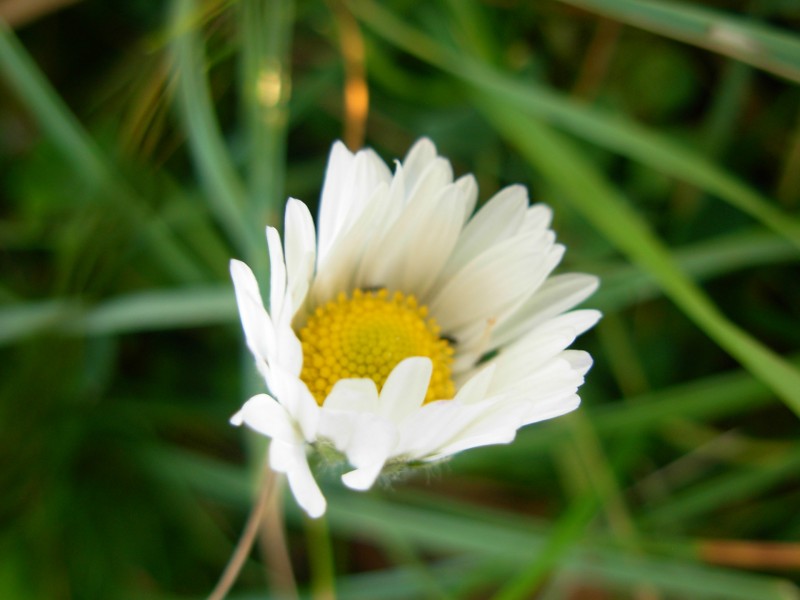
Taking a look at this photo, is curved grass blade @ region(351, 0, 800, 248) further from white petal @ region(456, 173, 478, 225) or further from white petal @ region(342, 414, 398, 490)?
white petal @ region(342, 414, 398, 490)

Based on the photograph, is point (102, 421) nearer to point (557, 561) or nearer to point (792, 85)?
point (557, 561)

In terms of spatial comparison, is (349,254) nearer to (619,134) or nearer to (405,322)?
(405,322)

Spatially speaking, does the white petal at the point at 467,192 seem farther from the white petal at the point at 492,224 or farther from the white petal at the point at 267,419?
the white petal at the point at 267,419

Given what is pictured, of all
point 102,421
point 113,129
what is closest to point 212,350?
point 102,421

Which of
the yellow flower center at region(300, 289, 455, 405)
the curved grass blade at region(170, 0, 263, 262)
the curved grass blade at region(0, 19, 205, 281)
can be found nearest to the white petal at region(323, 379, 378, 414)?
the yellow flower center at region(300, 289, 455, 405)

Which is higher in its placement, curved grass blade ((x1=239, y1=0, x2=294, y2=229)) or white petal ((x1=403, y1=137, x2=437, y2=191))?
curved grass blade ((x1=239, y1=0, x2=294, y2=229))

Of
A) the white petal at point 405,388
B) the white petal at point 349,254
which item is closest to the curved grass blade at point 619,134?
the white petal at point 349,254

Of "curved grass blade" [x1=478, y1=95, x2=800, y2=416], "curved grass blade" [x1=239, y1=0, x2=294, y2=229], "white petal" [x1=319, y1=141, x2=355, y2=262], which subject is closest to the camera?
"white petal" [x1=319, y1=141, x2=355, y2=262]
